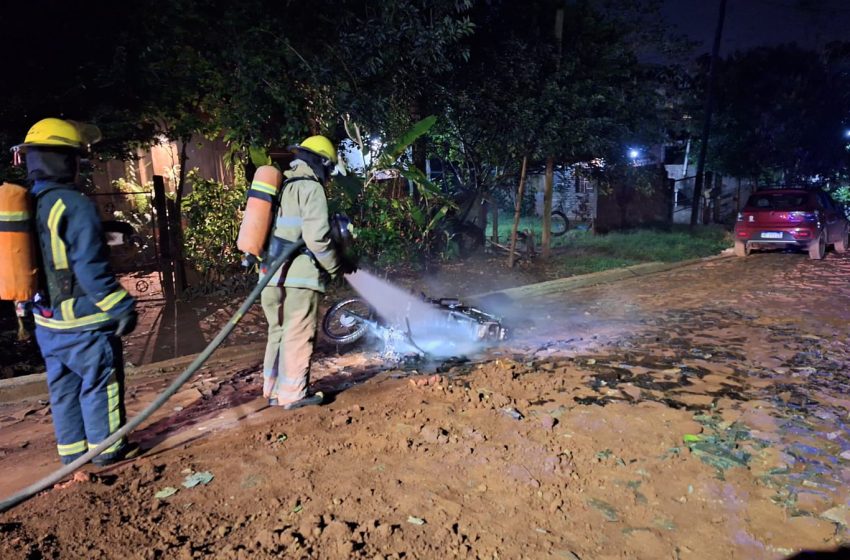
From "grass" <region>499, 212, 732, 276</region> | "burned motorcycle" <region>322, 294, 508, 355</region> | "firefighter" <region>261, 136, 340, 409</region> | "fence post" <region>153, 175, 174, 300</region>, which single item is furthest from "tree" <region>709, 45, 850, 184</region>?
"firefighter" <region>261, 136, 340, 409</region>

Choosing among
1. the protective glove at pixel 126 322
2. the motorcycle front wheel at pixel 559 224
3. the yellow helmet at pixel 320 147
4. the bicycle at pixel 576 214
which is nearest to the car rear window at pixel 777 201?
the motorcycle front wheel at pixel 559 224

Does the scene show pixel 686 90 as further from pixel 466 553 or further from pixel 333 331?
pixel 466 553

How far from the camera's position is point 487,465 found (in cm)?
353

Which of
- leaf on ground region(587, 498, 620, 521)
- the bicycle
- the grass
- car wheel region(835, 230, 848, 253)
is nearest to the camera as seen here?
leaf on ground region(587, 498, 620, 521)

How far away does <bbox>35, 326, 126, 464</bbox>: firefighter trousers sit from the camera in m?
3.34

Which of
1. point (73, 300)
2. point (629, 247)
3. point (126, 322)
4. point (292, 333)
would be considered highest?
point (73, 300)

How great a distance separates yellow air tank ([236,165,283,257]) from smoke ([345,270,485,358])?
213 centimetres

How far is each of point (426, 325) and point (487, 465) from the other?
282 cm

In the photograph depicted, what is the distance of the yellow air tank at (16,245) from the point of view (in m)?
3.07

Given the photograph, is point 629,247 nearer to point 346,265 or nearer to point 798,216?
point 798,216

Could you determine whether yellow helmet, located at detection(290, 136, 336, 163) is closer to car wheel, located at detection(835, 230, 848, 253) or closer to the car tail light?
the car tail light

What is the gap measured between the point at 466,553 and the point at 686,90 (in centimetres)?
2327

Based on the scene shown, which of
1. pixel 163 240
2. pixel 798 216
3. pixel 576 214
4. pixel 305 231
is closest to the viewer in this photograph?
pixel 305 231

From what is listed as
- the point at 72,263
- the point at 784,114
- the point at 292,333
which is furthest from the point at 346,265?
the point at 784,114
